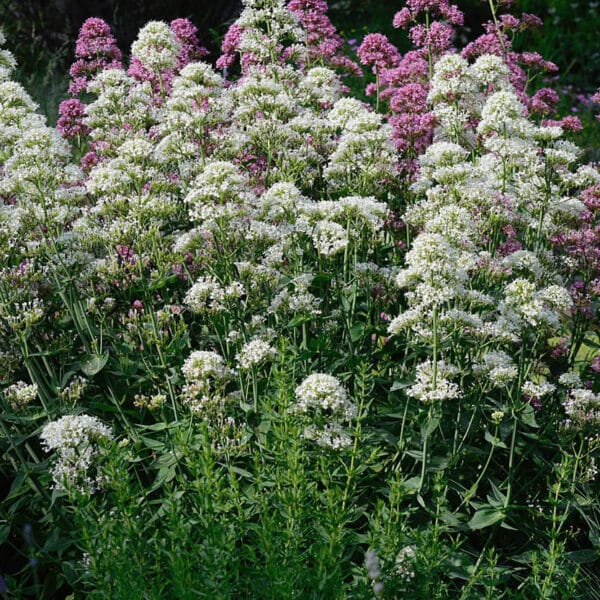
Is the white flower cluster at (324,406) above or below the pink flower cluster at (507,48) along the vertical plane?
below

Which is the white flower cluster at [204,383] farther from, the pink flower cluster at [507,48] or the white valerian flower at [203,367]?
the pink flower cluster at [507,48]

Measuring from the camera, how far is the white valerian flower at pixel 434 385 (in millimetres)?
3553

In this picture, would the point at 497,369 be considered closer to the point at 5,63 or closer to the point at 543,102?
the point at 543,102

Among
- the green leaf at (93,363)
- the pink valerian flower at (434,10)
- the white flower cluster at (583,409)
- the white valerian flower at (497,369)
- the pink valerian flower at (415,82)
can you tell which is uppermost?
the pink valerian flower at (434,10)

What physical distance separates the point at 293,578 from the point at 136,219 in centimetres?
221

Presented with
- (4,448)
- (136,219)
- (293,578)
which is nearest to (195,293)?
(136,219)

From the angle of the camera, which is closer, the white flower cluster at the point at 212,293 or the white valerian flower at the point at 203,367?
the white valerian flower at the point at 203,367

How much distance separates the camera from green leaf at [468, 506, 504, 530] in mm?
3723

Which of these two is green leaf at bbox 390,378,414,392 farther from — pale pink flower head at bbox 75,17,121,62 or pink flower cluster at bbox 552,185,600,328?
pale pink flower head at bbox 75,17,121,62

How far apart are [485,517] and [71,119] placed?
406 centimetres

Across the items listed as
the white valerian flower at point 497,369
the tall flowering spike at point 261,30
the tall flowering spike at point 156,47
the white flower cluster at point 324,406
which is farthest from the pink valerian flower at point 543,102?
the white flower cluster at point 324,406

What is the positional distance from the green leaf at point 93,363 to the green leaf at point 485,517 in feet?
6.65

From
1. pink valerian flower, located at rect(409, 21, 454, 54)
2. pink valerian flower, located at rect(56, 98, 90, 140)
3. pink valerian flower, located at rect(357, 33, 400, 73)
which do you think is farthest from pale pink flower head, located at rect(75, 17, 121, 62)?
pink valerian flower, located at rect(409, 21, 454, 54)

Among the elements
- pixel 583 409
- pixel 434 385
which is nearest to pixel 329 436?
pixel 434 385
